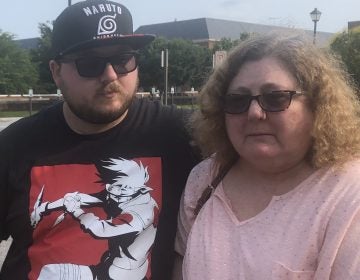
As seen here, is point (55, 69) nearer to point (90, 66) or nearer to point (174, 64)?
point (90, 66)

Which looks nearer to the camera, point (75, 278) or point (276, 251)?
point (276, 251)

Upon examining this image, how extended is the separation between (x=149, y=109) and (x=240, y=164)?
704 mm

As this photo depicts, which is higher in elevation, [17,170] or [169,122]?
[169,122]

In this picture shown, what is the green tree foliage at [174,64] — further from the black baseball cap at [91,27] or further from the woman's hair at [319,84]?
the woman's hair at [319,84]

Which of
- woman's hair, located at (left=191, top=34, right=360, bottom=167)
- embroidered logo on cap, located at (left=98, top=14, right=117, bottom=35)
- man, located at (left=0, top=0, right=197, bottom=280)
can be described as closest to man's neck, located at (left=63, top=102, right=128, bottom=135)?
man, located at (left=0, top=0, right=197, bottom=280)

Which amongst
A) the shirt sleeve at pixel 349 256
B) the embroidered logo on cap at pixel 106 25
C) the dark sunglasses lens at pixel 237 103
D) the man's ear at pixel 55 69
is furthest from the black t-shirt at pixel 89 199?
the shirt sleeve at pixel 349 256

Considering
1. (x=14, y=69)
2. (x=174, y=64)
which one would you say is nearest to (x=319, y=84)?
(x=14, y=69)

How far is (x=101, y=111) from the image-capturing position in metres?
2.35

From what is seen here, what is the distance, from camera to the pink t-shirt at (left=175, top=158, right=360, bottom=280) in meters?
1.67

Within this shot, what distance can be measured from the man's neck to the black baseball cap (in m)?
0.29

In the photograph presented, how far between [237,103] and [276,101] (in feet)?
0.53

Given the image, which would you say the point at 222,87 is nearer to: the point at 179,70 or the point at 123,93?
the point at 123,93

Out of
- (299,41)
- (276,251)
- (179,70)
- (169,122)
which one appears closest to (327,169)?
(276,251)

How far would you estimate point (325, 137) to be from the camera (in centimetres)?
187
